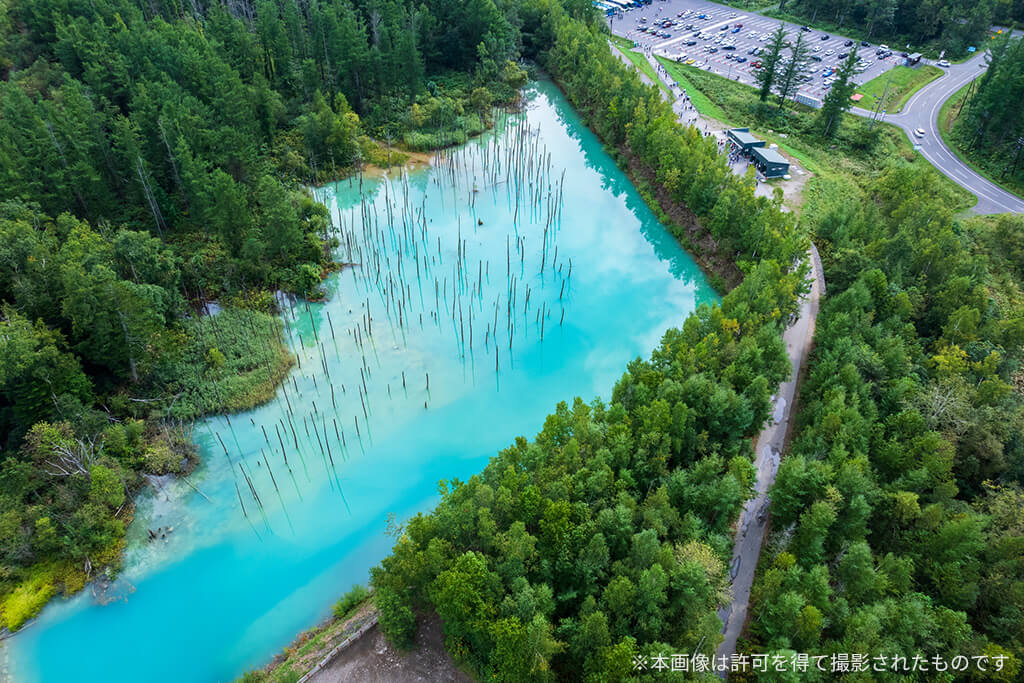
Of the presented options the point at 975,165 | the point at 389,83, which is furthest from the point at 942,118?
the point at 389,83

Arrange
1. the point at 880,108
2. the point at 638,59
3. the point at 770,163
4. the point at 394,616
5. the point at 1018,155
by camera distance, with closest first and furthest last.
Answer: the point at 394,616
the point at 770,163
the point at 1018,155
the point at 880,108
the point at 638,59

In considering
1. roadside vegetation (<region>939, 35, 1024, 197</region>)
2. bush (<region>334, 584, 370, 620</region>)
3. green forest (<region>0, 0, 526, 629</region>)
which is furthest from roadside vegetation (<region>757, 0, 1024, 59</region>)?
bush (<region>334, 584, 370, 620</region>)

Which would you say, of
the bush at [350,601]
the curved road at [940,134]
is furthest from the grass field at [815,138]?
the bush at [350,601]

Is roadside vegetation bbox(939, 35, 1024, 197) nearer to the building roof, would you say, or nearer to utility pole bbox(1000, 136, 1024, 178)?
utility pole bbox(1000, 136, 1024, 178)

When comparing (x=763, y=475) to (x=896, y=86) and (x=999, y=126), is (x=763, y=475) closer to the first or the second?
(x=999, y=126)

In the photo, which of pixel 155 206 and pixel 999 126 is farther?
pixel 999 126

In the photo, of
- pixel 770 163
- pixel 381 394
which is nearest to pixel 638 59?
pixel 770 163

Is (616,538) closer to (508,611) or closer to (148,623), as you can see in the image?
(508,611)
